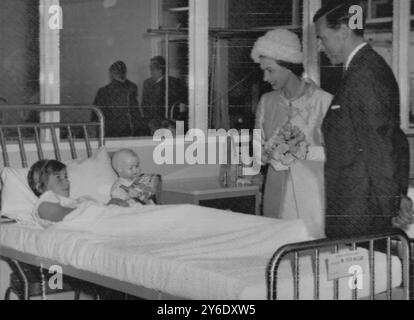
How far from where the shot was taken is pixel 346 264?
8.21 ft

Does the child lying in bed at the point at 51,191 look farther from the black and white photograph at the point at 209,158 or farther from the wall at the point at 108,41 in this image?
the wall at the point at 108,41

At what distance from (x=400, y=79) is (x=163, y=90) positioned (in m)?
2.00

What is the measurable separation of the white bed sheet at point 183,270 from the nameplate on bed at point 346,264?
0.10 m

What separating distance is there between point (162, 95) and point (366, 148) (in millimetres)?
2898

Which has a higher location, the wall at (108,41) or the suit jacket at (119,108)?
the wall at (108,41)

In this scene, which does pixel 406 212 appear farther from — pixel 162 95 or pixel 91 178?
pixel 162 95

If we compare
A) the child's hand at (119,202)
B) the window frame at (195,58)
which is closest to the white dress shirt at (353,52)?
the child's hand at (119,202)

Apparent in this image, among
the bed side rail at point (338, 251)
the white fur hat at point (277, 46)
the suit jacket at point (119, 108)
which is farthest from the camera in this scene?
the suit jacket at point (119, 108)

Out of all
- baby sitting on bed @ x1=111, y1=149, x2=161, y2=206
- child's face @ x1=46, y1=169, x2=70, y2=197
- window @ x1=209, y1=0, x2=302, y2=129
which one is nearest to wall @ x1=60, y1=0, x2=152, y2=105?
window @ x1=209, y1=0, x2=302, y2=129

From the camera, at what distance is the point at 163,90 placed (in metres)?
5.57

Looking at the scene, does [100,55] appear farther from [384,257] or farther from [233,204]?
[384,257]

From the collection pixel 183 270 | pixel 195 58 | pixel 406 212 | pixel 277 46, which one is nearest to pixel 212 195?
pixel 277 46

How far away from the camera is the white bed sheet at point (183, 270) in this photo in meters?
2.54
